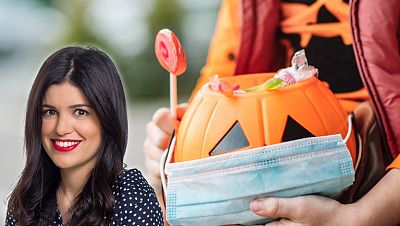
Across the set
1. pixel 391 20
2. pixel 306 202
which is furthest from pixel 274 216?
pixel 391 20

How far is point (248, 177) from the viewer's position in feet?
2.59

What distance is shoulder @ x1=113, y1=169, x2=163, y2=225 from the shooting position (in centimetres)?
71

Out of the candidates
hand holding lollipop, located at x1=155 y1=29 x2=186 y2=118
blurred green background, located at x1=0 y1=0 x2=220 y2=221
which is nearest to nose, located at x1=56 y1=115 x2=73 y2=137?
hand holding lollipop, located at x1=155 y1=29 x2=186 y2=118

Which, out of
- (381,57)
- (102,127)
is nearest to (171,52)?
(102,127)

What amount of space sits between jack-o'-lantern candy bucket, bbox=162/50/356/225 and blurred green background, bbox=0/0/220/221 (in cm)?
307

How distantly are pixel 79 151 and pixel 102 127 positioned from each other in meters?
0.03

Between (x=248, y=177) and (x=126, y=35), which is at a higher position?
(x=248, y=177)

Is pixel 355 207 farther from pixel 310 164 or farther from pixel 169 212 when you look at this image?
pixel 169 212

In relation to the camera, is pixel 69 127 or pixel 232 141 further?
pixel 232 141

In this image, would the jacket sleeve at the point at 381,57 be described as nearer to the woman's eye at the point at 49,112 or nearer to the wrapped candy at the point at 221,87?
the wrapped candy at the point at 221,87

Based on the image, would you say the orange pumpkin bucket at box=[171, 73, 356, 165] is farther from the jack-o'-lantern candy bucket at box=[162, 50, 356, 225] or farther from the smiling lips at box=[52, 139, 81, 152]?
the smiling lips at box=[52, 139, 81, 152]

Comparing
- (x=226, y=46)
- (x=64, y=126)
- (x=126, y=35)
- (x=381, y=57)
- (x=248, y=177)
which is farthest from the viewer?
(x=126, y=35)

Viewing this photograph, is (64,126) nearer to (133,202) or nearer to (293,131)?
(133,202)

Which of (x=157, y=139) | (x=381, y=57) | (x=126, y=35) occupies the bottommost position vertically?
(x=126, y=35)
